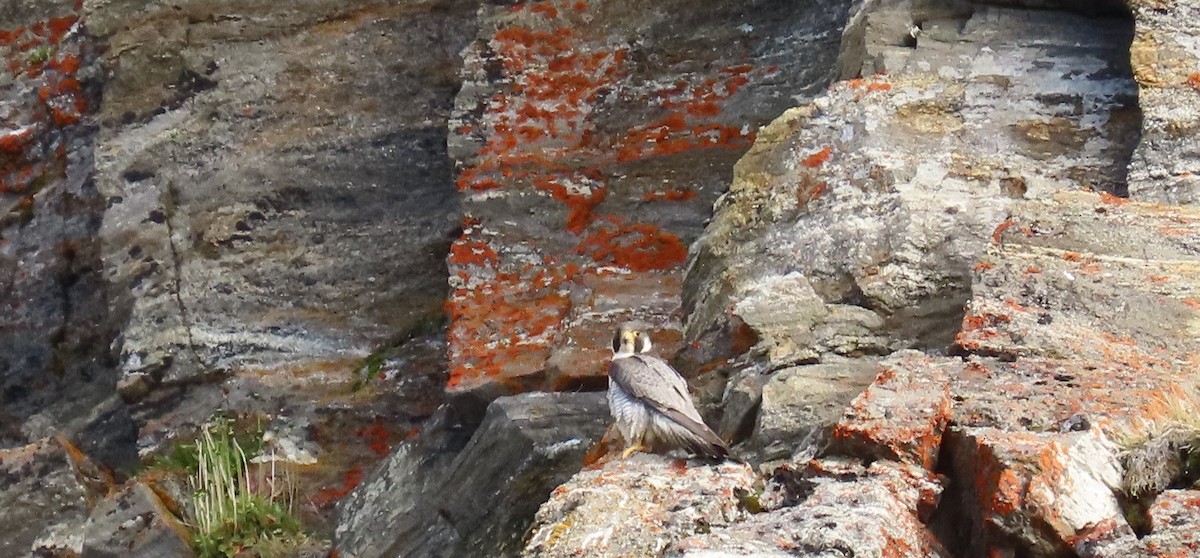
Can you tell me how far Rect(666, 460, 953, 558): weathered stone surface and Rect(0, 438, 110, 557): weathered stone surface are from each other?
19.6 feet

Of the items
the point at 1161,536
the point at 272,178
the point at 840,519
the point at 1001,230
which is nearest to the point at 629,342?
the point at 1001,230

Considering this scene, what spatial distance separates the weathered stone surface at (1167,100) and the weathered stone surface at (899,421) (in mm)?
1873

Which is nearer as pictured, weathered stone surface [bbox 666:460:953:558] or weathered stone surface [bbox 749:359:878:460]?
weathered stone surface [bbox 666:460:953:558]

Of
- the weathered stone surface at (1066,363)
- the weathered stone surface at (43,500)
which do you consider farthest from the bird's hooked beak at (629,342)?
the weathered stone surface at (43,500)

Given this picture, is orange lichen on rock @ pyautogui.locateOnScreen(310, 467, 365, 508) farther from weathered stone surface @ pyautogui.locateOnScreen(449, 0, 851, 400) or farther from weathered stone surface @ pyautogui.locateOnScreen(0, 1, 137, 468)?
weathered stone surface @ pyautogui.locateOnScreen(0, 1, 137, 468)

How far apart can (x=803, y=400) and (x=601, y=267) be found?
3535mm

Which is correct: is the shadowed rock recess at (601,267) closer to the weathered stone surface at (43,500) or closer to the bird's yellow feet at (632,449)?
the weathered stone surface at (43,500)

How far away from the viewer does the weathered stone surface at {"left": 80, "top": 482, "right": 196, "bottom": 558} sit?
903 cm

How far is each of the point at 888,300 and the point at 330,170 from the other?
5.37 meters

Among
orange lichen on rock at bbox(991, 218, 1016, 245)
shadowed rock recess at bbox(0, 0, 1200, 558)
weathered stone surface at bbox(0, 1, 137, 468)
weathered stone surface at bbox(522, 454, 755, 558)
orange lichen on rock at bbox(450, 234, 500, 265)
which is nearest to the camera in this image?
weathered stone surface at bbox(522, 454, 755, 558)

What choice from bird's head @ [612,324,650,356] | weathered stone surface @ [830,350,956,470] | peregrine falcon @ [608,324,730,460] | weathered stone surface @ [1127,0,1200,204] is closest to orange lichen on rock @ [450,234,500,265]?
bird's head @ [612,324,650,356]

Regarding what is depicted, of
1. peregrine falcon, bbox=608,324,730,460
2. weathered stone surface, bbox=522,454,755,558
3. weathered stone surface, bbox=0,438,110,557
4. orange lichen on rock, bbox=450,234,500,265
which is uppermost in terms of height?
weathered stone surface, bbox=522,454,755,558

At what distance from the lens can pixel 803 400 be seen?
5844 millimetres

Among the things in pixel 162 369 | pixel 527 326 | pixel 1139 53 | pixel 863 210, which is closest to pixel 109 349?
pixel 162 369
